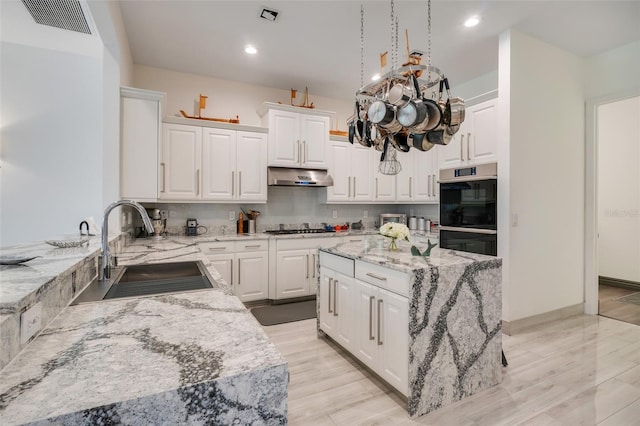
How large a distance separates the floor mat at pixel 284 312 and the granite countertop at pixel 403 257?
1178 mm

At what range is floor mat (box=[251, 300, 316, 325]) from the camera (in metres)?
3.42

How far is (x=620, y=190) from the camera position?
4.81m

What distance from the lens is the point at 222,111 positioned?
420 cm

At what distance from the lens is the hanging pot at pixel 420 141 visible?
7.61 feet

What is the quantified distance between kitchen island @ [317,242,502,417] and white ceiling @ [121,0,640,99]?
2124 millimetres

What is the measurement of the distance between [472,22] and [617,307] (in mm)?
3742

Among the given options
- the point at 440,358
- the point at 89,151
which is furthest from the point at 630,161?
the point at 89,151

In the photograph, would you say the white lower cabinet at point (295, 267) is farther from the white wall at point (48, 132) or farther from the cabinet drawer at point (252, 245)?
the white wall at point (48, 132)

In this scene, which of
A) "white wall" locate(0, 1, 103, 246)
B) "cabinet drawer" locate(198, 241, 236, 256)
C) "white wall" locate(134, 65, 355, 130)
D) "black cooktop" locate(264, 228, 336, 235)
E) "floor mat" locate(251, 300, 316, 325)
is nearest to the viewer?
"white wall" locate(0, 1, 103, 246)

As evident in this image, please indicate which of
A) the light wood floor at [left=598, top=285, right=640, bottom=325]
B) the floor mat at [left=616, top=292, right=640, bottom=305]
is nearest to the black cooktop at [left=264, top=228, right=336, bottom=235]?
the light wood floor at [left=598, top=285, right=640, bottom=325]

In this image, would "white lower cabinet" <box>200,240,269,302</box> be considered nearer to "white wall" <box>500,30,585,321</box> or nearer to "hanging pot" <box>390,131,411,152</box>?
"hanging pot" <box>390,131,411,152</box>

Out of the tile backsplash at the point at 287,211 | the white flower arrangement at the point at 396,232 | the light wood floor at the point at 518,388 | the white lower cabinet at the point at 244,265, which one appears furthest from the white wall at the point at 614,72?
the white lower cabinet at the point at 244,265

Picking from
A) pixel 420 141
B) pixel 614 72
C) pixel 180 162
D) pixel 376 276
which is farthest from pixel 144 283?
pixel 614 72

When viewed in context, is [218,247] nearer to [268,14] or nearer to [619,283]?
[268,14]
